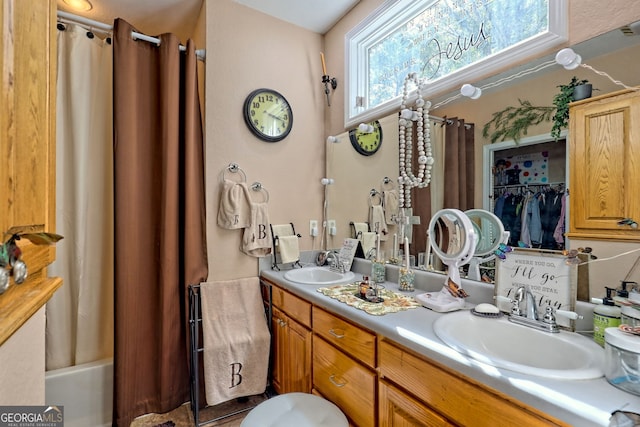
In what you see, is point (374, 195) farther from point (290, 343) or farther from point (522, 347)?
point (522, 347)

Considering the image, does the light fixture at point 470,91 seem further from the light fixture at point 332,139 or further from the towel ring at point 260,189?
the towel ring at point 260,189

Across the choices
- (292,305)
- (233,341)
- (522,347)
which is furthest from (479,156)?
(233,341)

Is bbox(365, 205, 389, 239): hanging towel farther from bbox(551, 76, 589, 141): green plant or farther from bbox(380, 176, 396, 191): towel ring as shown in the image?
bbox(551, 76, 589, 141): green plant

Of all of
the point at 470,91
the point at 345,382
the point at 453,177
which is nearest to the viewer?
the point at 345,382

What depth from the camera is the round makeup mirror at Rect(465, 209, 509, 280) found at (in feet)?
4.31

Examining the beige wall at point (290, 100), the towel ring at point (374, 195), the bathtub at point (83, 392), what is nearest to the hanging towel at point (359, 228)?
the towel ring at point (374, 195)

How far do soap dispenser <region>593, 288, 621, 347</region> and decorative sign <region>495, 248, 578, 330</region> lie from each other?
96 millimetres

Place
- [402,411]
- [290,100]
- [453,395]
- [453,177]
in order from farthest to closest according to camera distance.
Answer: [290,100], [453,177], [402,411], [453,395]

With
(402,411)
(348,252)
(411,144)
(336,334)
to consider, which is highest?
(411,144)

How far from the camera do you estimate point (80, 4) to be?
6.40 ft

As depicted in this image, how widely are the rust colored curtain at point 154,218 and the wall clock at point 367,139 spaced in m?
1.06

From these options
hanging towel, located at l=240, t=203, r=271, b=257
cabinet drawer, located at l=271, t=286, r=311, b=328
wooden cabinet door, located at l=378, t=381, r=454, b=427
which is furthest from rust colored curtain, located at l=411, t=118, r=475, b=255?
hanging towel, located at l=240, t=203, r=271, b=257

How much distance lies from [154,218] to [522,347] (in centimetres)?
197

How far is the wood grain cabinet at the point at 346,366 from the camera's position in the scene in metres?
1.14
